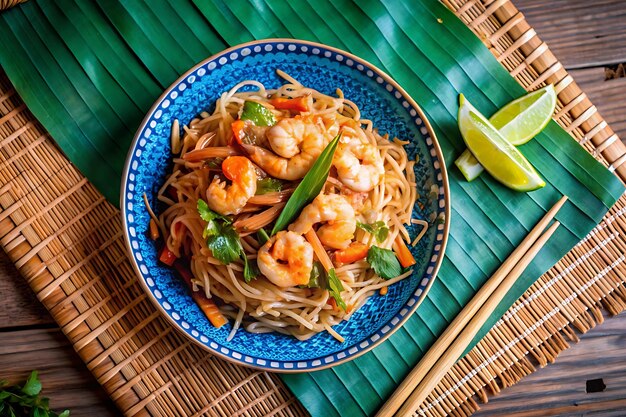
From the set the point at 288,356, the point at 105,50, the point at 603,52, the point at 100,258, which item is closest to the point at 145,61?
the point at 105,50

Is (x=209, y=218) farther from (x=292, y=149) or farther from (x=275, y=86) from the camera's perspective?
(x=275, y=86)

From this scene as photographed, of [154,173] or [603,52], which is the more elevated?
[154,173]

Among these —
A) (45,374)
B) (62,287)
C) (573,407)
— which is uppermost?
(62,287)

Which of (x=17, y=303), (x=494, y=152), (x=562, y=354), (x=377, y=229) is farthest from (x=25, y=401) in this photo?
(x=562, y=354)

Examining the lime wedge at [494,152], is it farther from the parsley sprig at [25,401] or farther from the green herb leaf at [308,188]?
the parsley sprig at [25,401]

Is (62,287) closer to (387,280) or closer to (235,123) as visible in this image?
(235,123)

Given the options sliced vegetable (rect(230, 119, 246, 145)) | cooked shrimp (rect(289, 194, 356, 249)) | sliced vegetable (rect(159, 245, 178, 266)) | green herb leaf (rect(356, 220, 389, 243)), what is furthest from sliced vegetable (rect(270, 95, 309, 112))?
sliced vegetable (rect(159, 245, 178, 266))
